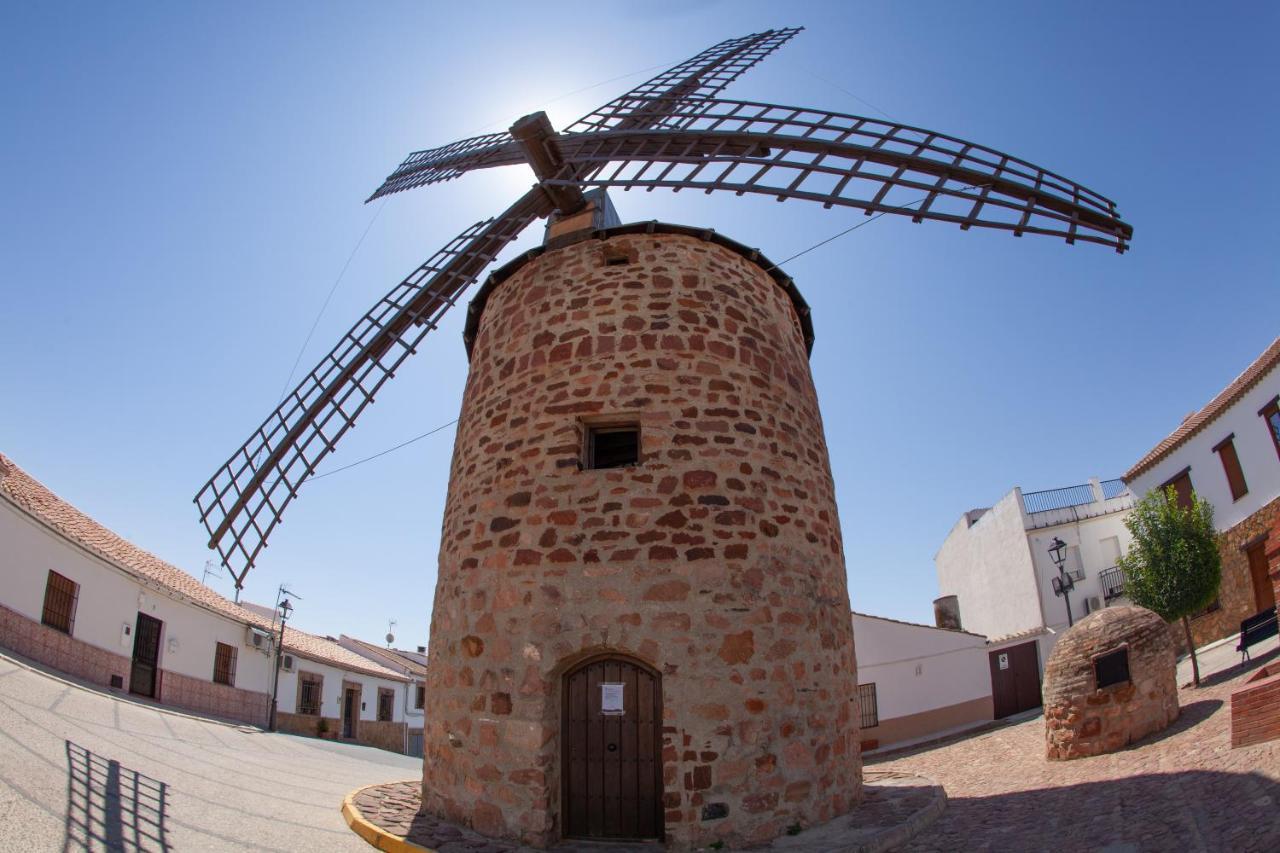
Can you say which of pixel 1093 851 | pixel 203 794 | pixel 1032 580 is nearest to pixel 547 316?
pixel 203 794

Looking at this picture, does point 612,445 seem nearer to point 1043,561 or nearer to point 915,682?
point 915,682

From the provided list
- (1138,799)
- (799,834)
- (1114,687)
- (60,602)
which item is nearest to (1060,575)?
(1114,687)

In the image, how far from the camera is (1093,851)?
14.5ft

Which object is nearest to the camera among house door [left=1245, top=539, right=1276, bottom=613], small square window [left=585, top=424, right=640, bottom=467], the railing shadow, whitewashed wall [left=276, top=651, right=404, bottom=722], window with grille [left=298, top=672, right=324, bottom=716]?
the railing shadow

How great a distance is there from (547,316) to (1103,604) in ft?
61.9

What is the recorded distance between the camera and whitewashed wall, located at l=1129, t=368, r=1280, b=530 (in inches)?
541

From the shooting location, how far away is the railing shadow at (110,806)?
415 cm

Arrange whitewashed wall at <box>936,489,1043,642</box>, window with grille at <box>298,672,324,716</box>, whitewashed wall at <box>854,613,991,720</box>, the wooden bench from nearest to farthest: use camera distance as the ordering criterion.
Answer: the wooden bench → whitewashed wall at <box>854,613,991,720</box> → window with grille at <box>298,672,324,716</box> → whitewashed wall at <box>936,489,1043,642</box>

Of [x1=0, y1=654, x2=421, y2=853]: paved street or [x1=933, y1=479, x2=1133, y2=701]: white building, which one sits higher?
[x1=933, y1=479, x2=1133, y2=701]: white building

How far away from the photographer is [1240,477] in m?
14.6

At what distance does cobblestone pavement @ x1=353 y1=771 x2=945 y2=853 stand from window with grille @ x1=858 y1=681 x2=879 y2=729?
30.9 ft

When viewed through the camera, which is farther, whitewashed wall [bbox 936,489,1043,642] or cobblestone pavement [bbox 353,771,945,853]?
whitewashed wall [bbox 936,489,1043,642]

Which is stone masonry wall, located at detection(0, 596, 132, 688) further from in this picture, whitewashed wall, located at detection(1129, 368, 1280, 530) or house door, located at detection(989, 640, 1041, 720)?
whitewashed wall, located at detection(1129, 368, 1280, 530)

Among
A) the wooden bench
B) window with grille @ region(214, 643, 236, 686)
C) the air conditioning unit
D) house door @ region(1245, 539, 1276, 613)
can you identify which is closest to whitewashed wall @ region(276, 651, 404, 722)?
the air conditioning unit
